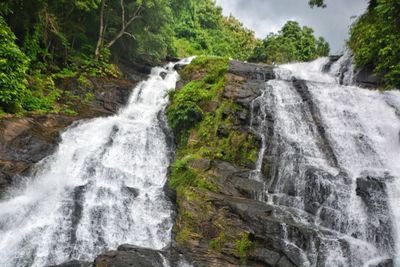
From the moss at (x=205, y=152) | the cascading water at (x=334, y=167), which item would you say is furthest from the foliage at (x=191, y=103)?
the cascading water at (x=334, y=167)

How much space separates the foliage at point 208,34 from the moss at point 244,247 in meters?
28.4

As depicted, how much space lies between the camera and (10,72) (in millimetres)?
14156

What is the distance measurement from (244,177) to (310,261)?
380 cm

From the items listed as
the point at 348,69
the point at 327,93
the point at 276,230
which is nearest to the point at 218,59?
the point at 327,93

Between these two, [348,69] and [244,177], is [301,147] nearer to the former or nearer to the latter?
[244,177]

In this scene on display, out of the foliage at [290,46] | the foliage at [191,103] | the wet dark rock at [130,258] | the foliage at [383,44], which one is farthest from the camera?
the foliage at [290,46]

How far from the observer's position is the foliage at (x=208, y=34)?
41.1m

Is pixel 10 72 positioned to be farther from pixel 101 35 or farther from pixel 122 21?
pixel 122 21

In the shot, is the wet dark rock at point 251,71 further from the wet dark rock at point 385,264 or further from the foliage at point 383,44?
the wet dark rock at point 385,264

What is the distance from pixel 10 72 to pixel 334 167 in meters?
13.6

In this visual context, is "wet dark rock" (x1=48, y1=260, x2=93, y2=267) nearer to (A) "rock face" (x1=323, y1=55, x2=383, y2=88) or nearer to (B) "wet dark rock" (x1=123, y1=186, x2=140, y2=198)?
(B) "wet dark rock" (x1=123, y1=186, x2=140, y2=198)

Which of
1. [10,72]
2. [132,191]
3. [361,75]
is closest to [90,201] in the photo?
[132,191]

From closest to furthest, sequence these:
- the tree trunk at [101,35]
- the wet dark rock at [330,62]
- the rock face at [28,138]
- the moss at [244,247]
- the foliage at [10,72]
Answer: the moss at [244,247] → the rock face at [28,138] → the foliage at [10,72] → the tree trunk at [101,35] → the wet dark rock at [330,62]

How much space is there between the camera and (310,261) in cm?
944
